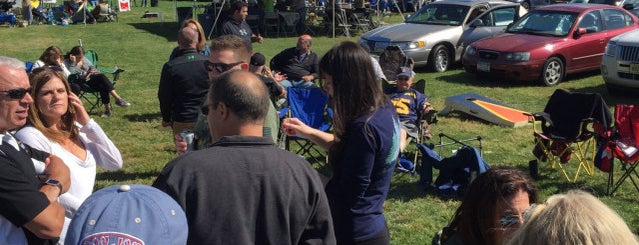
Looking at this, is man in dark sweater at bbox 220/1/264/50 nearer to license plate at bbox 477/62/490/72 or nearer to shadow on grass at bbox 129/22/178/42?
→ license plate at bbox 477/62/490/72

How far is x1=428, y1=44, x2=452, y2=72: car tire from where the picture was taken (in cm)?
1361

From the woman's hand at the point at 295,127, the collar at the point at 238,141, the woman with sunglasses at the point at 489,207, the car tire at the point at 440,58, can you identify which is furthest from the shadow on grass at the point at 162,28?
the collar at the point at 238,141

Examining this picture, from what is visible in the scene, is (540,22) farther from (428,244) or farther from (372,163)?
(372,163)

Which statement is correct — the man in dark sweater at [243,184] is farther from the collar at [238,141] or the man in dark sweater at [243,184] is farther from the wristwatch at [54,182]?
the wristwatch at [54,182]

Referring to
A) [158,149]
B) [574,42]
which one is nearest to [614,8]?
[574,42]

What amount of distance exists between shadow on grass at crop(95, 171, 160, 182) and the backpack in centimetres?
290

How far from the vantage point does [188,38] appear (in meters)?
5.99

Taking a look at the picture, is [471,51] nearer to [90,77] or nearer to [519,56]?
[519,56]

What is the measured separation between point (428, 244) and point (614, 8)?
371 inches

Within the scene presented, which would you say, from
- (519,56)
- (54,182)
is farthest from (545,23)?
(54,182)

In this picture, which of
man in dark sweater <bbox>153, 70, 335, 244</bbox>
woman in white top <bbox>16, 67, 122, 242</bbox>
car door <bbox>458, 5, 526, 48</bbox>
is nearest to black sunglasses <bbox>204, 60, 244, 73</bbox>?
woman in white top <bbox>16, 67, 122, 242</bbox>

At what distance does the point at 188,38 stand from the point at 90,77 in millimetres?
5004

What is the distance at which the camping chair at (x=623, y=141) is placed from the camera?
619 centimetres

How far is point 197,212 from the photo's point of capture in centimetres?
211
